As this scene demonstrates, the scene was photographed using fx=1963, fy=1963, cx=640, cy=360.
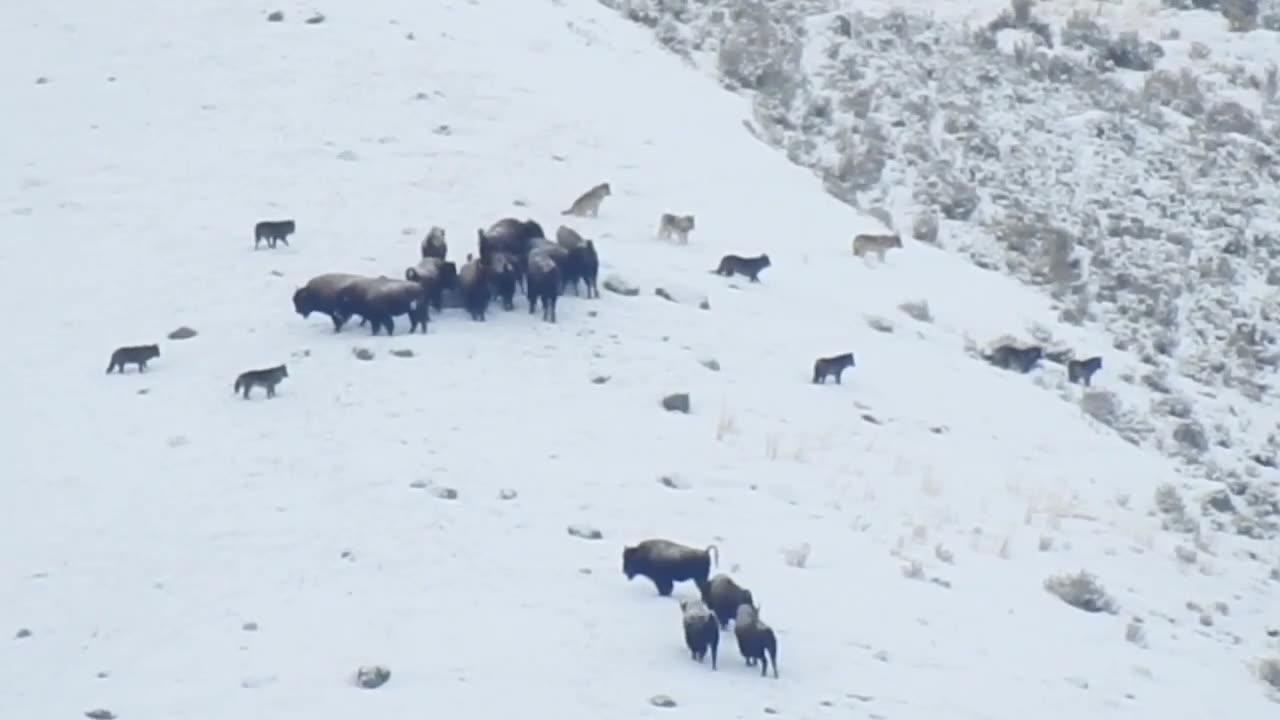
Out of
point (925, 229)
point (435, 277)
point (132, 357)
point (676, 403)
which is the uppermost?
point (435, 277)

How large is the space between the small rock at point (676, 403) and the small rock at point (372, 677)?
6.42 metres

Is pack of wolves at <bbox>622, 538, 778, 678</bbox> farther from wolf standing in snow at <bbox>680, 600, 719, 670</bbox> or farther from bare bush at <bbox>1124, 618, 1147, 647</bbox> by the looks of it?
bare bush at <bbox>1124, 618, 1147, 647</bbox>

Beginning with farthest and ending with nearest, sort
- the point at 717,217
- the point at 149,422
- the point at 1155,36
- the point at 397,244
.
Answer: the point at 1155,36 < the point at 717,217 < the point at 397,244 < the point at 149,422

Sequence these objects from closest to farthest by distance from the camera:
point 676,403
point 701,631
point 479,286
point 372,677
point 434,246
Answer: point 372,677 → point 701,631 → point 676,403 → point 479,286 → point 434,246

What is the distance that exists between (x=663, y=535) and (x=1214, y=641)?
15.6 feet

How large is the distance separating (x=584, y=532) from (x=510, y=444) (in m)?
2.03

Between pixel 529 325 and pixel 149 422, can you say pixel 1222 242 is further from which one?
pixel 149 422

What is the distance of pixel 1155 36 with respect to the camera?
36750mm

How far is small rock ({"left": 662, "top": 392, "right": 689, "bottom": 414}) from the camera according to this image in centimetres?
1875

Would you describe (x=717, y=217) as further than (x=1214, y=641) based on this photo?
Yes

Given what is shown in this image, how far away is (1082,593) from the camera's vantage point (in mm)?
16156

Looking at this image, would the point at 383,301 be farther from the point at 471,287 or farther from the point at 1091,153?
the point at 1091,153

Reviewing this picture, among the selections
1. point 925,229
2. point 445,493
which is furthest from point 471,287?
point 925,229

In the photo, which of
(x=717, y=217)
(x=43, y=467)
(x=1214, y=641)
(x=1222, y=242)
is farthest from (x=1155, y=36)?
(x=43, y=467)
